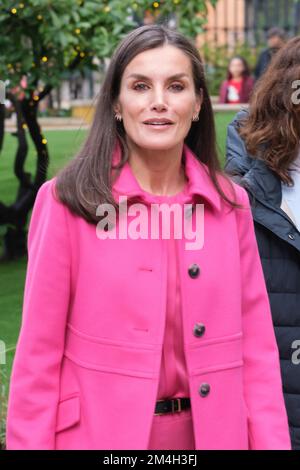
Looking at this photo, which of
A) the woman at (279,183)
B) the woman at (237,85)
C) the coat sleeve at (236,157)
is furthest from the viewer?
the woman at (237,85)

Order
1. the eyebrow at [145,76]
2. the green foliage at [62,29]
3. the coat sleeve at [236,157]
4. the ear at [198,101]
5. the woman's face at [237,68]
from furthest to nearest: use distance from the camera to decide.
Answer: the woman's face at [237,68], the green foliage at [62,29], the coat sleeve at [236,157], the ear at [198,101], the eyebrow at [145,76]

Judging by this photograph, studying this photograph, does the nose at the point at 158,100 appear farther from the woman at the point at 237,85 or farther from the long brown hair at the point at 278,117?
the woman at the point at 237,85

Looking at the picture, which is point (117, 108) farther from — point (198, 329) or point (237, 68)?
point (237, 68)

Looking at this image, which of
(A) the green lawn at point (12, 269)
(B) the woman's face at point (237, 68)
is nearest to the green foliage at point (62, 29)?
(A) the green lawn at point (12, 269)

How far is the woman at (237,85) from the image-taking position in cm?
1265

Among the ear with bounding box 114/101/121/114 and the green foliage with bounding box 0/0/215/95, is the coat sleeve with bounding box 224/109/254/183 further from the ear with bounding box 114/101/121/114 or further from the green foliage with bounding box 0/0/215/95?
the green foliage with bounding box 0/0/215/95

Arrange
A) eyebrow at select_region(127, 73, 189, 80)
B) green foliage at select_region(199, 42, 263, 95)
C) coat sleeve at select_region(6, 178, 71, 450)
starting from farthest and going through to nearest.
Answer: green foliage at select_region(199, 42, 263, 95) → eyebrow at select_region(127, 73, 189, 80) → coat sleeve at select_region(6, 178, 71, 450)

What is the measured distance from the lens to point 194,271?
2.31 meters

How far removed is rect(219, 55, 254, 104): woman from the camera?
12.6m

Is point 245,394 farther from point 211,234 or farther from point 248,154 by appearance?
point 248,154

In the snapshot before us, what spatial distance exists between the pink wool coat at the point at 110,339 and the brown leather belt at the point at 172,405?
36 millimetres

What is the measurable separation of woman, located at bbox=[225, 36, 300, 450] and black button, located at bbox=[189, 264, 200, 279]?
727mm

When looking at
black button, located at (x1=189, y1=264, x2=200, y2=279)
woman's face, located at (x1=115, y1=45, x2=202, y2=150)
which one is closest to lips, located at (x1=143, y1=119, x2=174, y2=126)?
woman's face, located at (x1=115, y1=45, x2=202, y2=150)

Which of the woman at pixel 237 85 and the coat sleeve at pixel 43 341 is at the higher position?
the coat sleeve at pixel 43 341
